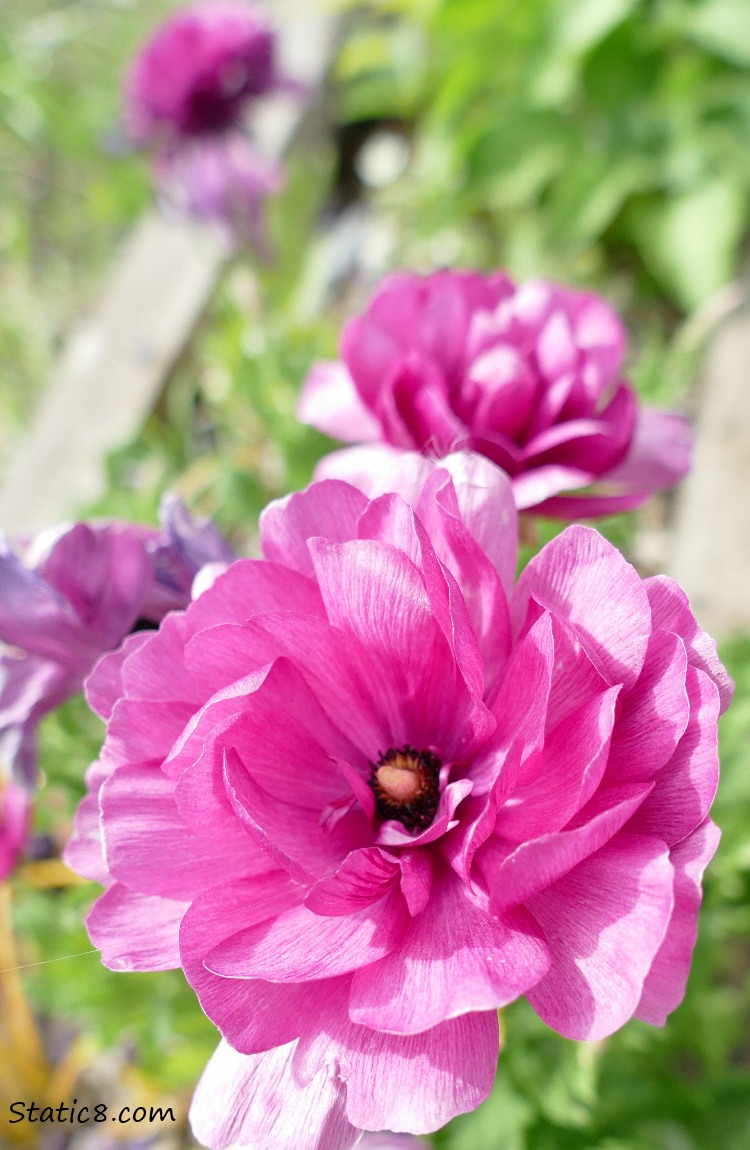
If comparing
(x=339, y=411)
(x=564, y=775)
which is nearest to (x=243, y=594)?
(x=564, y=775)

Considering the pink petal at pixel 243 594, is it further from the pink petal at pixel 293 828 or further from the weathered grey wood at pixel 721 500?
the weathered grey wood at pixel 721 500

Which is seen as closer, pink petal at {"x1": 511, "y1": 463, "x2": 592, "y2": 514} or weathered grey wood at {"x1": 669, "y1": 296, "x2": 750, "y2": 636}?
pink petal at {"x1": 511, "y1": 463, "x2": 592, "y2": 514}

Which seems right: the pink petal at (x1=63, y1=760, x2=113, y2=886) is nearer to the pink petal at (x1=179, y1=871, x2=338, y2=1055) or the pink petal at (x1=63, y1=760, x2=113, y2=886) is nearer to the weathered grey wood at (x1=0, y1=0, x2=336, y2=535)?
the pink petal at (x1=179, y1=871, x2=338, y2=1055)

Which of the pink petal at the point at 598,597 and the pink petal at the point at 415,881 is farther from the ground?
the pink petal at the point at 598,597

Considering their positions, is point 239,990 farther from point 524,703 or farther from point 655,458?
point 655,458

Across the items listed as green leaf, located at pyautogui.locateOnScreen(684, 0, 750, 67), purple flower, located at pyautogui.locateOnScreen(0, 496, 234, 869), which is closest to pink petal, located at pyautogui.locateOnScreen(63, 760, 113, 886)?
purple flower, located at pyautogui.locateOnScreen(0, 496, 234, 869)

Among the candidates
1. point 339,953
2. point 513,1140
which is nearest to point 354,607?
point 339,953

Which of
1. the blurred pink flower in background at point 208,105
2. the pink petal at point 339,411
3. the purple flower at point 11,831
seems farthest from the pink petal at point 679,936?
the blurred pink flower in background at point 208,105
